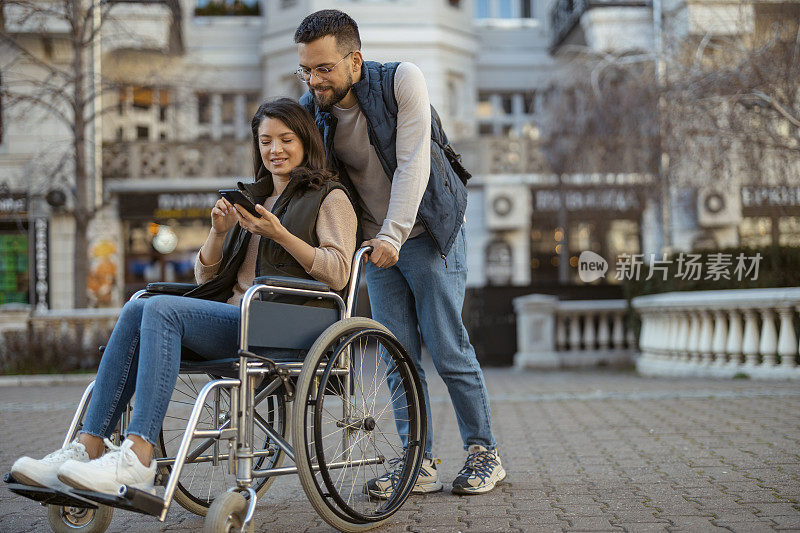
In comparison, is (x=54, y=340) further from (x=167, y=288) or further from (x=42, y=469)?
(x=42, y=469)

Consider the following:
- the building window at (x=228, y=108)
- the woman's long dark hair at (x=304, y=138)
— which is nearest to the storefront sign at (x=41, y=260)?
the building window at (x=228, y=108)

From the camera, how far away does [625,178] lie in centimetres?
1647

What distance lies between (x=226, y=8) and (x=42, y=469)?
2270cm

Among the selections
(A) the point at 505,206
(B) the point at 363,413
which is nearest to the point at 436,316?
(B) the point at 363,413

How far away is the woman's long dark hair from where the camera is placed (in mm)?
3510

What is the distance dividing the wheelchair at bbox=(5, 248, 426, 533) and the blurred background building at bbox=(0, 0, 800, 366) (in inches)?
505

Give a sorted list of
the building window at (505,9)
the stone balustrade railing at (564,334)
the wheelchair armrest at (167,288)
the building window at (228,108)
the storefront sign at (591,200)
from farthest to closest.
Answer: the building window at (505,9), the building window at (228,108), the storefront sign at (591,200), the stone balustrade railing at (564,334), the wheelchair armrest at (167,288)

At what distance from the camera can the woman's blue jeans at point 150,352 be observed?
284 cm

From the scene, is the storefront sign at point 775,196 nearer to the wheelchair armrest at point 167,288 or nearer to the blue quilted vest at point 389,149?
the blue quilted vest at point 389,149

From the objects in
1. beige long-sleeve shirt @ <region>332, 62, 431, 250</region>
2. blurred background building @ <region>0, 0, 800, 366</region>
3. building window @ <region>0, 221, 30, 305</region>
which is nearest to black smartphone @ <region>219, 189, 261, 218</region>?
beige long-sleeve shirt @ <region>332, 62, 431, 250</region>

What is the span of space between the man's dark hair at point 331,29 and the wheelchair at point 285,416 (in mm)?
839

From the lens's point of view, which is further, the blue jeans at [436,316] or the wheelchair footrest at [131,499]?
the blue jeans at [436,316]

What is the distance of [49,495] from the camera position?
2.78m

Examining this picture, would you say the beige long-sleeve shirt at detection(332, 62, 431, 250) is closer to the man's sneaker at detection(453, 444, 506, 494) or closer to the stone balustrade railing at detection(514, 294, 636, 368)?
the man's sneaker at detection(453, 444, 506, 494)
